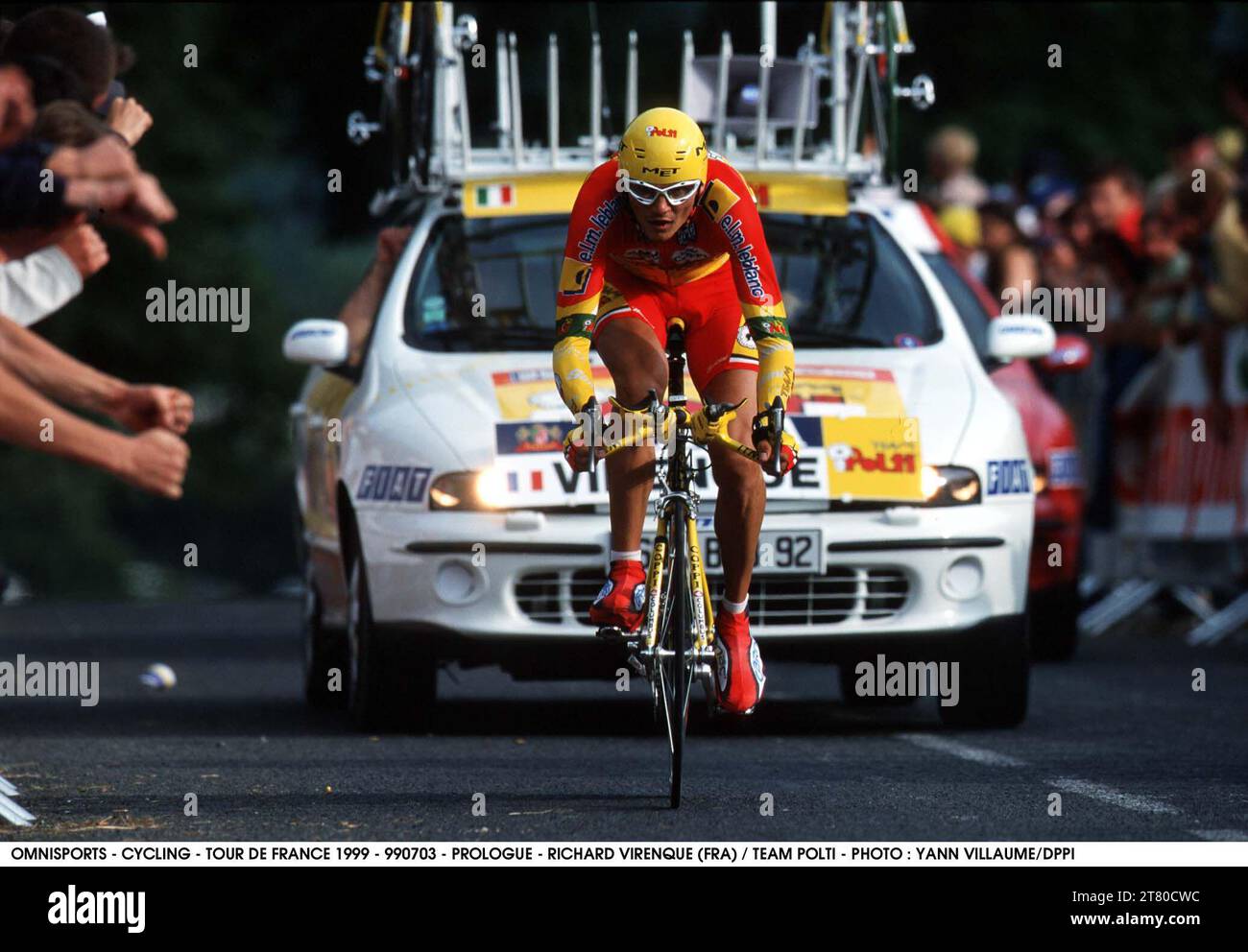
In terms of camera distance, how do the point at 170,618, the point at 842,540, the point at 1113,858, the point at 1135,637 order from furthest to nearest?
the point at 170,618
the point at 1135,637
the point at 842,540
the point at 1113,858

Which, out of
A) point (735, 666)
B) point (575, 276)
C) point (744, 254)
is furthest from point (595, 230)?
point (735, 666)

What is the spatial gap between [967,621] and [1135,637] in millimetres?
6468

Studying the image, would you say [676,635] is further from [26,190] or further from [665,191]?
[26,190]

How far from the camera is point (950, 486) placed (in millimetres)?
11125

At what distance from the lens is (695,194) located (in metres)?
9.09

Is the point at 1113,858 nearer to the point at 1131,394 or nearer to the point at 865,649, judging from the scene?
the point at 865,649

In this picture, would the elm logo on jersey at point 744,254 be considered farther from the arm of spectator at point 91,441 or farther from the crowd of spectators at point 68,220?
the arm of spectator at point 91,441

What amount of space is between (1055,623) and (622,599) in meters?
6.30

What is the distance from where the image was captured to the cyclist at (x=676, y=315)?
900 centimetres

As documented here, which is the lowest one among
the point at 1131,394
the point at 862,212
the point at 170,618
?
the point at 170,618

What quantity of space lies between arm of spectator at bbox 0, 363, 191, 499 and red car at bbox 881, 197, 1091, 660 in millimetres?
6510

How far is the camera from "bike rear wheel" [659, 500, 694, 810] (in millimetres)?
8906

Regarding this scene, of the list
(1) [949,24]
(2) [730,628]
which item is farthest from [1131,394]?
(2) [730,628]
